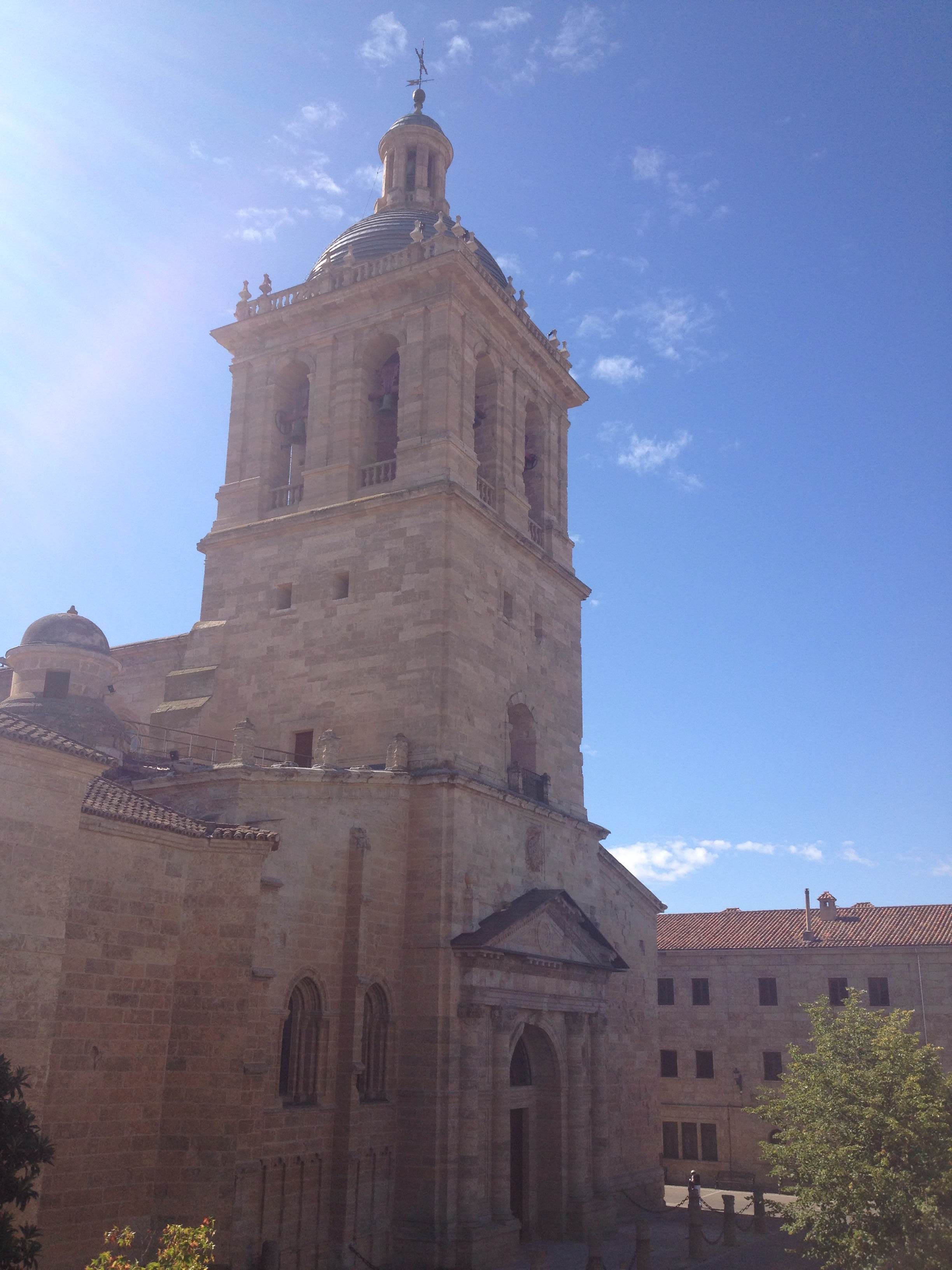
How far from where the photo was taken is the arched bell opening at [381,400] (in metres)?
29.0

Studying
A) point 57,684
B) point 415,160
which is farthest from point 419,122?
point 57,684

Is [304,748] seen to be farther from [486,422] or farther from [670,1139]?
[670,1139]

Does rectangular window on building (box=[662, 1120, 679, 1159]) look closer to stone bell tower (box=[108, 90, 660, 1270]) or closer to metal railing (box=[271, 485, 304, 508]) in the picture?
stone bell tower (box=[108, 90, 660, 1270])

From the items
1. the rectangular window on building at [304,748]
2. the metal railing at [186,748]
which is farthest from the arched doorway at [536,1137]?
the metal railing at [186,748]

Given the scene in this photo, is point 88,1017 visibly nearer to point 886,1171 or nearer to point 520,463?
point 886,1171

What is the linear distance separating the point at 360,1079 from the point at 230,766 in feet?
20.9

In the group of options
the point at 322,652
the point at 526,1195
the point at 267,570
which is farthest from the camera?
the point at 267,570

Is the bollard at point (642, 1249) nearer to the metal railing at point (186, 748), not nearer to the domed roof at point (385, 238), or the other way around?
the metal railing at point (186, 748)

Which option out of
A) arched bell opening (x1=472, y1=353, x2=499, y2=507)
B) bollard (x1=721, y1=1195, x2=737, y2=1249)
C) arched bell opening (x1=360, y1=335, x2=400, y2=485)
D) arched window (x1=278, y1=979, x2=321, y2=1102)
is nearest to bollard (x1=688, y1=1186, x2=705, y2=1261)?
bollard (x1=721, y1=1195, x2=737, y2=1249)

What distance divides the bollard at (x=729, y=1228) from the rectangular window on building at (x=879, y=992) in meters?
15.3

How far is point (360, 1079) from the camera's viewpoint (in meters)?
21.0

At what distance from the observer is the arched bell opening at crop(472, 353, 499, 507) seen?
29141mm

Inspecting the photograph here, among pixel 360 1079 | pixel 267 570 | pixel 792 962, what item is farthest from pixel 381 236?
pixel 792 962

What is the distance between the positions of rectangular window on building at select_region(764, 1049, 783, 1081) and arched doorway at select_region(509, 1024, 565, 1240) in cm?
1655
